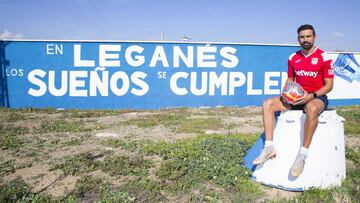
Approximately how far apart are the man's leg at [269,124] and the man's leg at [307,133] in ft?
1.21

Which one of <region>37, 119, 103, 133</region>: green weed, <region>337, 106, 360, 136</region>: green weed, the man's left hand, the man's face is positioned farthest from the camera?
<region>337, 106, 360, 136</region>: green weed

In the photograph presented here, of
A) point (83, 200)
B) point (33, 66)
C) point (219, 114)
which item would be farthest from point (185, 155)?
point (33, 66)

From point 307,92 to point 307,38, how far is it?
750 mm

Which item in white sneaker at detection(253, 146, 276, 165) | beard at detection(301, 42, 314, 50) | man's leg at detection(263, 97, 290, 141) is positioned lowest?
white sneaker at detection(253, 146, 276, 165)

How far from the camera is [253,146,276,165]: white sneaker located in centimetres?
479

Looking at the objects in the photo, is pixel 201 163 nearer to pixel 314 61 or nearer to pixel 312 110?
pixel 312 110

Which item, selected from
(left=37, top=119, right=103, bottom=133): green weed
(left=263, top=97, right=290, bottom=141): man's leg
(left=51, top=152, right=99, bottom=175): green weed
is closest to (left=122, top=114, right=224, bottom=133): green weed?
(left=37, top=119, right=103, bottom=133): green weed

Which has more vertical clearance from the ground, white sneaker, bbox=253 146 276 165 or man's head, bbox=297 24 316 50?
man's head, bbox=297 24 316 50

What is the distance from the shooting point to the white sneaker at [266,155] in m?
4.79

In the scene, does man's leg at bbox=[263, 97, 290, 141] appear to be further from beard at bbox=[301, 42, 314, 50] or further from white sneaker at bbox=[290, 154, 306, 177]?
beard at bbox=[301, 42, 314, 50]

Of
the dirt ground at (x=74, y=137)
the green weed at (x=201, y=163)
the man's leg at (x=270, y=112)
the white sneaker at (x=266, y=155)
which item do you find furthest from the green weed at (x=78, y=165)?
the man's leg at (x=270, y=112)

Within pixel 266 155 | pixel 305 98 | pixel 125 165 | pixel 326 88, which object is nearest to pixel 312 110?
pixel 305 98

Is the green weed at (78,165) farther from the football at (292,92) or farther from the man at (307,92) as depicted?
the football at (292,92)

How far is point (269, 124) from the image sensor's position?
4.95 metres
